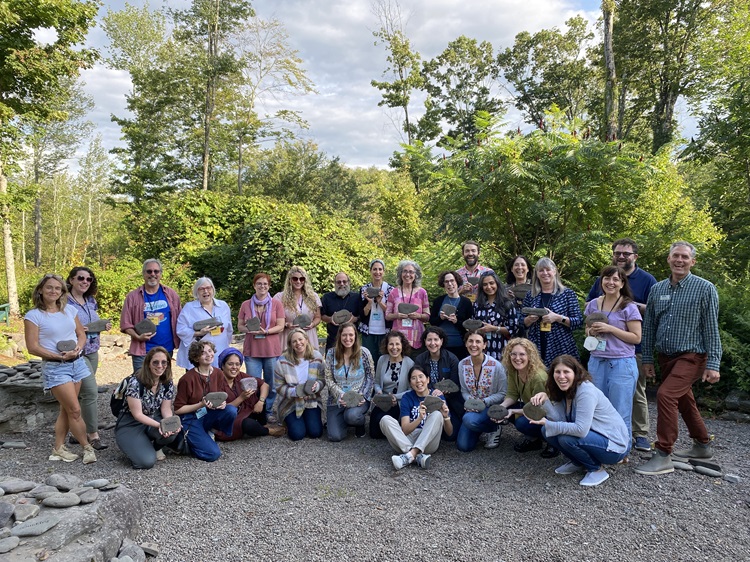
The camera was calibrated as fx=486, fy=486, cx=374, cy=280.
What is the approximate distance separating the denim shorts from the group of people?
1 centimetres

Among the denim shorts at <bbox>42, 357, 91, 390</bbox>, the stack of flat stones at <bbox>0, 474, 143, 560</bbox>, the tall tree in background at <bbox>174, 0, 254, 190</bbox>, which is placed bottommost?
the stack of flat stones at <bbox>0, 474, 143, 560</bbox>

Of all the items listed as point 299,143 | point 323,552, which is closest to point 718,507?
point 323,552

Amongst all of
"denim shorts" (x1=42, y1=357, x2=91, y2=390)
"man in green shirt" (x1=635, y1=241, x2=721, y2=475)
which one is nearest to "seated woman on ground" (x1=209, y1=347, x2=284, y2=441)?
"denim shorts" (x1=42, y1=357, x2=91, y2=390)

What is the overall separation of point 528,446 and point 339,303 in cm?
273

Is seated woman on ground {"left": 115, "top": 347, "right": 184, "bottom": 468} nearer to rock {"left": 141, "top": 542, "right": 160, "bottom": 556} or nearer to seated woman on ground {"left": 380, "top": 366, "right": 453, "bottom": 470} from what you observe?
rock {"left": 141, "top": 542, "right": 160, "bottom": 556}

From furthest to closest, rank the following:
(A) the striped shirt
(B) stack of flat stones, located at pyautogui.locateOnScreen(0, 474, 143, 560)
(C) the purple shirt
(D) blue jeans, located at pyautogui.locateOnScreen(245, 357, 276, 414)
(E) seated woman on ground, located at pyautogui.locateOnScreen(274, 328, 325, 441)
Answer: (D) blue jeans, located at pyautogui.locateOnScreen(245, 357, 276, 414) < (E) seated woman on ground, located at pyautogui.locateOnScreen(274, 328, 325, 441) < (C) the purple shirt < (A) the striped shirt < (B) stack of flat stones, located at pyautogui.locateOnScreen(0, 474, 143, 560)

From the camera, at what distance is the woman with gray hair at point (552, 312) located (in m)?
4.78

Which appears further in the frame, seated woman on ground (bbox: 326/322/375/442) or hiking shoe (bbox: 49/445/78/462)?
A: seated woman on ground (bbox: 326/322/375/442)

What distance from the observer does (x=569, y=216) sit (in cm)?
728

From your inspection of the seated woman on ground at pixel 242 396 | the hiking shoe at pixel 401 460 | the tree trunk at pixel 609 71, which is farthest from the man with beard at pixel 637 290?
the tree trunk at pixel 609 71

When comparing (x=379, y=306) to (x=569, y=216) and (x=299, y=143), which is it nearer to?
(x=569, y=216)

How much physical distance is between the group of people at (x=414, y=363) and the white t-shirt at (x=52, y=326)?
0.04ft

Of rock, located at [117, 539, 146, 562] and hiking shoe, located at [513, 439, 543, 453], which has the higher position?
hiking shoe, located at [513, 439, 543, 453]

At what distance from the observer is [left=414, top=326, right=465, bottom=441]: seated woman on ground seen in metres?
5.07
